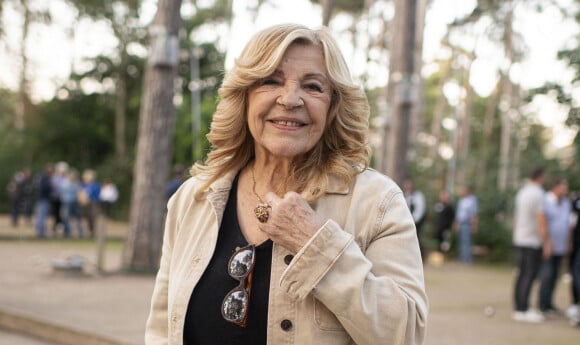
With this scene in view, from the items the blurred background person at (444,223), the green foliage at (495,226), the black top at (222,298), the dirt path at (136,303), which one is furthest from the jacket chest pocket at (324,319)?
the green foliage at (495,226)

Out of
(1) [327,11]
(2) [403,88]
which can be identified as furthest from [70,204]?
(2) [403,88]

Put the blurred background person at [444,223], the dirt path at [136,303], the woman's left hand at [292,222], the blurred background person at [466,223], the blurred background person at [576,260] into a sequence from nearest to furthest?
the woman's left hand at [292,222], the dirt path at [136,303], the blurred background person at [576,260], the blurred background person at [466,223], the blurred background person at [444,223]

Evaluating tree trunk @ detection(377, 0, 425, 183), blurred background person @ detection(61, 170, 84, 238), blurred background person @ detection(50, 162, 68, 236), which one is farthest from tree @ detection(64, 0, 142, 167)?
tree trunk @ detection(377, 0, 425, 183)

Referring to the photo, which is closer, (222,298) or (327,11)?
(222,298)

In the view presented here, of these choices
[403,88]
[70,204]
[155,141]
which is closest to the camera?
[155,141]

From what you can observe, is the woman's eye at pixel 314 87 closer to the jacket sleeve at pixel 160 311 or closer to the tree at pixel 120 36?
the jacket sleeve at pixel 160 311

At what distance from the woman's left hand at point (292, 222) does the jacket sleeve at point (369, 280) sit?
0.05 m

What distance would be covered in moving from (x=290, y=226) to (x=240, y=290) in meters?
0.27

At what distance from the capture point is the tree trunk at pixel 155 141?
1155 cm

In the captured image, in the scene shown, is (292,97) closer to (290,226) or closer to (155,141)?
(290,226)

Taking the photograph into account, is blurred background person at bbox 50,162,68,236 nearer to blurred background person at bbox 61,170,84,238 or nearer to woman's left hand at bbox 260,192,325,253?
blurred background person at bbox 61,170,84,238

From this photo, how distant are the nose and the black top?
41 centimetres

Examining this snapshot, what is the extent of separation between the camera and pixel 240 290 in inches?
86.0

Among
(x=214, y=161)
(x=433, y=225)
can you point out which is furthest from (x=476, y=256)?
(x=214, y=161)
